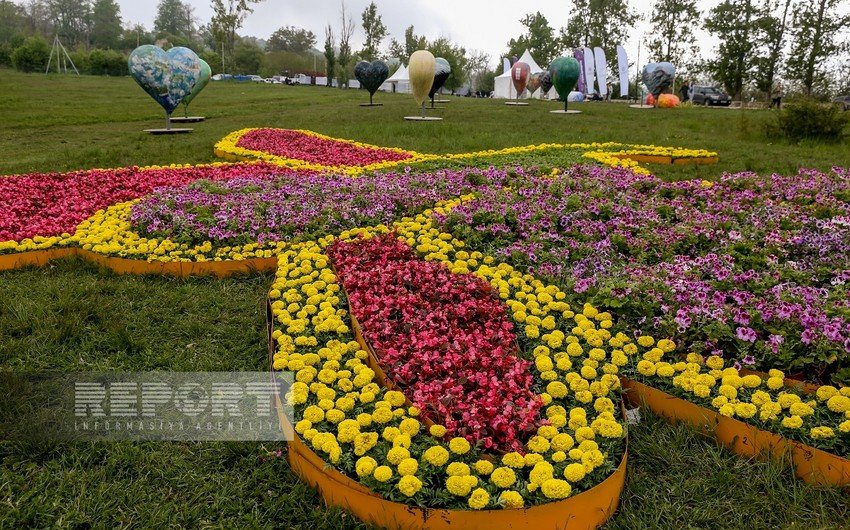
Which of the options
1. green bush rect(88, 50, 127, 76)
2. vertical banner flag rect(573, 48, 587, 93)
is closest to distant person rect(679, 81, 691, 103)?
vertical banner flag rect(573, 48, 587, 93)

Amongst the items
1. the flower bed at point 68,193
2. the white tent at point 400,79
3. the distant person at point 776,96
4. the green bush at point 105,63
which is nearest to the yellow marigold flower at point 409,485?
the flower bed at point 68,193

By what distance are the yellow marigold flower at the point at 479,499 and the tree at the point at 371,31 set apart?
6047cm

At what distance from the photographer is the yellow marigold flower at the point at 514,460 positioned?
255 centimetres

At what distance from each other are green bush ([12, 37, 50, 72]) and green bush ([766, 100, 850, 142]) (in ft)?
168

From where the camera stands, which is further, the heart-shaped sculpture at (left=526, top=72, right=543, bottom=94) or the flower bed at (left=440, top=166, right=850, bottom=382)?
the heart-shaped sculpture at (left=526, top=72, right=543, bottom=94)

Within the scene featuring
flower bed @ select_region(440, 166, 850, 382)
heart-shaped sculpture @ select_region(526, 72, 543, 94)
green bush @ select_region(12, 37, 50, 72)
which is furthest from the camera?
green bush @ select_region(12, 37, 50, 72)

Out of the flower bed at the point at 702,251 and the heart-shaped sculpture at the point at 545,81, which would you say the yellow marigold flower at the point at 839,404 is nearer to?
the flower bed at the point at 702,251

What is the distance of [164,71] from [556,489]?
51.9 feet

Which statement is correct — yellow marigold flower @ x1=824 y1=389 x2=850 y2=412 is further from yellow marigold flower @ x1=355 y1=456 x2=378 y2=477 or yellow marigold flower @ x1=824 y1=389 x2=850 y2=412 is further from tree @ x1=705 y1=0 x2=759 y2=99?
tree @ x1=705 y1=0 x2=759 y2=99

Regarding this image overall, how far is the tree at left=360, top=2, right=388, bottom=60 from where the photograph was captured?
57875mm

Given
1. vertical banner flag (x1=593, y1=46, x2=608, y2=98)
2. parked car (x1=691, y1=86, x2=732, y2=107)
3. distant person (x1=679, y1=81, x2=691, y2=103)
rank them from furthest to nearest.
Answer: parked car (x1=691, y1=86, x2=732, y2=107), distant person (x1=679, y1=81, x2=691, y2=103), vertical banner flag (x1=593, y1=46, x2=608, y2=98)

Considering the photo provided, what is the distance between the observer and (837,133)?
512 inches

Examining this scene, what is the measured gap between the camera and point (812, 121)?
12984 mm

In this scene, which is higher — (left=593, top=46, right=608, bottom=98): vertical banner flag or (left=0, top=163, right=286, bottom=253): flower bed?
(left=593, top=46, right=608, bottom=98): vertical banner flag
